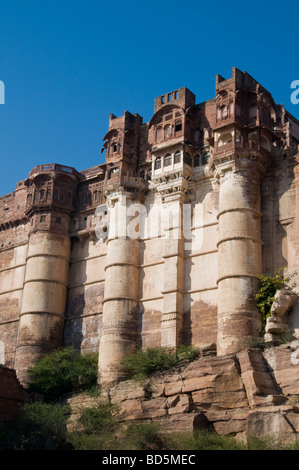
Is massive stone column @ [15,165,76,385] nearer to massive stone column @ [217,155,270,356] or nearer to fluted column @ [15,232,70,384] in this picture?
fluted column @ [15,232,70,384]

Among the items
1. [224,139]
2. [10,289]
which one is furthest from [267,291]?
[10,289]

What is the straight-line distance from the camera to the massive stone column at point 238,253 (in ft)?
76.3

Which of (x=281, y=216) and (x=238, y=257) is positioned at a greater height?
(x=281, y=216)

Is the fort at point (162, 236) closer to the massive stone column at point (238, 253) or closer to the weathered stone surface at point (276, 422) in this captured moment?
the massive stone column at point (238, 253)

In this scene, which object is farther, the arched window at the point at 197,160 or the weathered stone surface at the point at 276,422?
the arched window at the point at 197,160

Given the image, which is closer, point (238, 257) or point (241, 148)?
point (238, 257)

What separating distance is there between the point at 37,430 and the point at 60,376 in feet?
15.1

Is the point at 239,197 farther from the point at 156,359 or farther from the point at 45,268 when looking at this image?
the point at 45,268

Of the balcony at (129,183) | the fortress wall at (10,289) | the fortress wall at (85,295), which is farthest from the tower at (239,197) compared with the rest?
the fortress wall at (10,289)

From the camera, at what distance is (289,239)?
2441 cm

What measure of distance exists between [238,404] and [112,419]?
3.47 metres

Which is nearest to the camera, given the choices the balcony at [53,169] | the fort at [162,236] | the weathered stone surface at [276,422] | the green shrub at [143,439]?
the weathered stone surface at [276,422]

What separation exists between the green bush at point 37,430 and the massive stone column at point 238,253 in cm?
497

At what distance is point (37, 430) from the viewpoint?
21.6 meters
